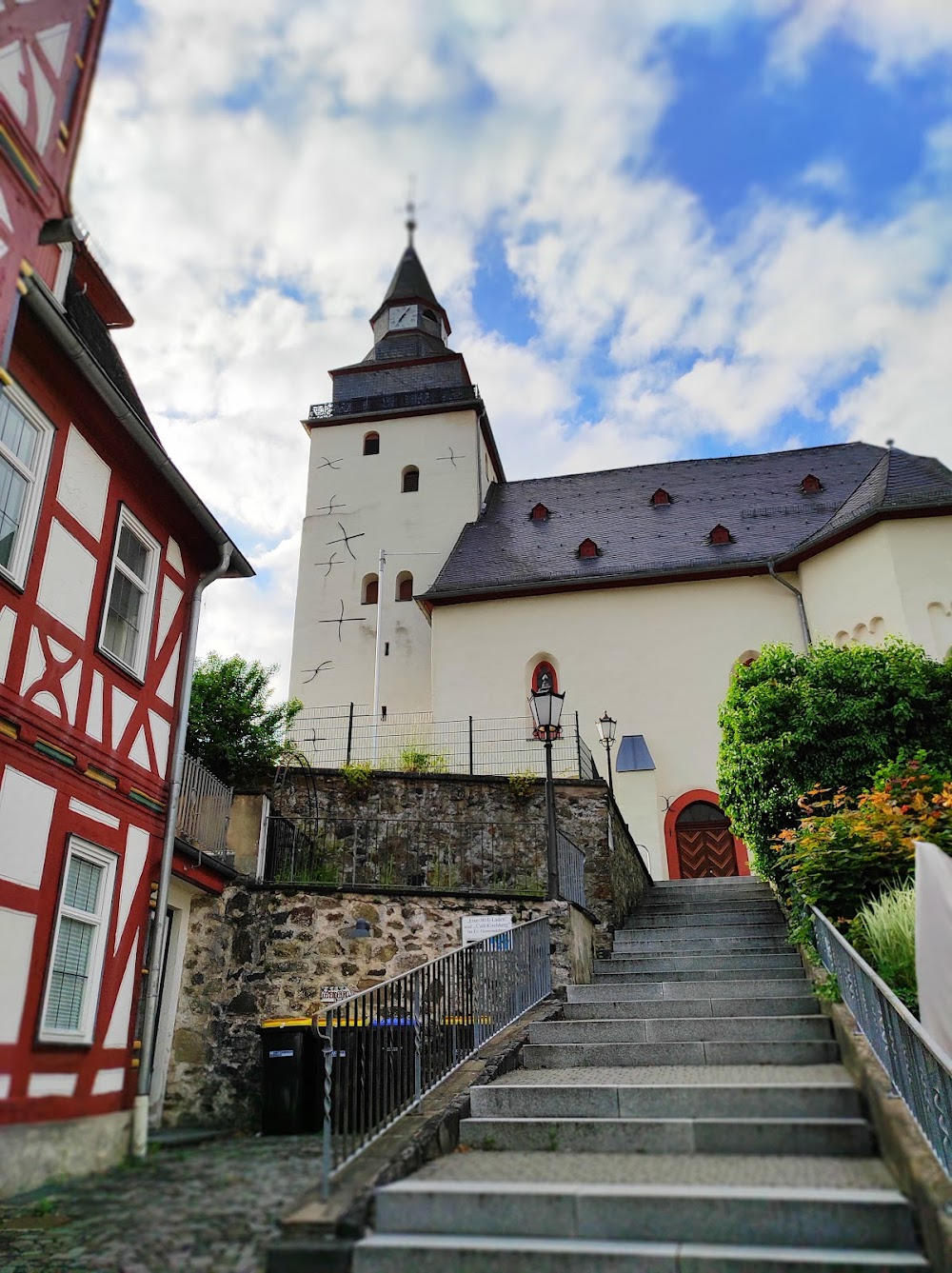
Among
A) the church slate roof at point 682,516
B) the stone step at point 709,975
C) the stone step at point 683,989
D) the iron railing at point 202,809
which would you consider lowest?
the stone step at point 683,989

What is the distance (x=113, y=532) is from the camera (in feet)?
28.1

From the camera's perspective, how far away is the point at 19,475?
733 centimetres

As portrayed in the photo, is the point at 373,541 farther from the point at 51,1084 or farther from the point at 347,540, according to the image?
the point at 51,1084

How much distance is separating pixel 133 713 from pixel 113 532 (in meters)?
1.66

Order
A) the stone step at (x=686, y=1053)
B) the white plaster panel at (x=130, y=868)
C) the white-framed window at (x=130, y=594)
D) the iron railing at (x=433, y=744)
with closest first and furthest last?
the stone step at (x=686, y=1053) < the white plaster panel at (x=130, y=868) < the white-framed window at (x=130, y=594) < the iron railing at (x=433, y=744)

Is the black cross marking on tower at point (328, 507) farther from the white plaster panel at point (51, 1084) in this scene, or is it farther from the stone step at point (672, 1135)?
the stone step at point (672, 1135)

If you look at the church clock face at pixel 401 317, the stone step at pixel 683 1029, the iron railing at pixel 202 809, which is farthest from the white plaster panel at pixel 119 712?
the church clock face at pixel 401 317

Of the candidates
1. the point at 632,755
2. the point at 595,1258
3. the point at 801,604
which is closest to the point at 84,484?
the point at 595,1258

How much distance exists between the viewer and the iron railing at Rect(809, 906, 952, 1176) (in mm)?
4199

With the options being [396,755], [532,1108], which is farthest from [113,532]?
[396,755]

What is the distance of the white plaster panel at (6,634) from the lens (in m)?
6.85

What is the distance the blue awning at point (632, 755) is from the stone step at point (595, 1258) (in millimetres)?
16013

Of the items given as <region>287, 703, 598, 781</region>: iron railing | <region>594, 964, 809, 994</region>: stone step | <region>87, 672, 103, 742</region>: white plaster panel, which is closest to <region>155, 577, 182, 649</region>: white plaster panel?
<region>87, 672, 103, 742</region>: white plaster panel

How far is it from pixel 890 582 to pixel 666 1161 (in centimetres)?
1730
